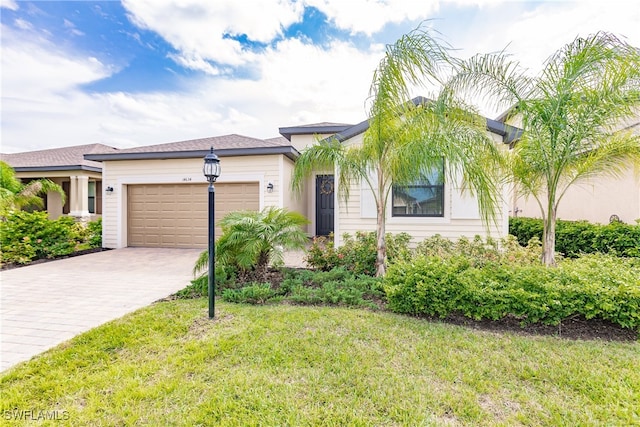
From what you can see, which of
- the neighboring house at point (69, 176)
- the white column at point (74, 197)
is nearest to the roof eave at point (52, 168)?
the neighboring house at point (69, 176)

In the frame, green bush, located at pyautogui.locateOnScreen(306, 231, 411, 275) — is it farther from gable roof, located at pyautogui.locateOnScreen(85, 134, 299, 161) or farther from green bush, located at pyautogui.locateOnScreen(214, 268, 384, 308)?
gable roof, located at pyautogui.locateOnScreen(85, 134, 299, 161)

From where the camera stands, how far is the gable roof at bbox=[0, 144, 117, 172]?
1241 centimetres

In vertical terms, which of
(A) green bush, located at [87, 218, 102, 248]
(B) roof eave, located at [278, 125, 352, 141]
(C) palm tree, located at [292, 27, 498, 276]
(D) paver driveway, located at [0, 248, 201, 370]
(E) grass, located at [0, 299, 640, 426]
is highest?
(B) roof eave, located at [278, 125, 352, 141]

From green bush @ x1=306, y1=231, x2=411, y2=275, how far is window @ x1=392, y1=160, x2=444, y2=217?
828 mm

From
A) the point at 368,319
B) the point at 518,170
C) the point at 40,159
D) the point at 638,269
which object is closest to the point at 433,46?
the point at 518,170

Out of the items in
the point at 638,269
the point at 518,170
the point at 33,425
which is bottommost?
the point at 33,425

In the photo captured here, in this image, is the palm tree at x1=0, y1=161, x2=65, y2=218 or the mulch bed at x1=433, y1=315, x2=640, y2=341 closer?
the mulch bed at x1=433, y1=315, x2=640, y2=341

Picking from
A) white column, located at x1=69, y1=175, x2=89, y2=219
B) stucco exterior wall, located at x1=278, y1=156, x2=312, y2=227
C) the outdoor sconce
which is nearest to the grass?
the outdoor sconce

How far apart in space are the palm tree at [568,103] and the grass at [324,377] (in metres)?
2.71

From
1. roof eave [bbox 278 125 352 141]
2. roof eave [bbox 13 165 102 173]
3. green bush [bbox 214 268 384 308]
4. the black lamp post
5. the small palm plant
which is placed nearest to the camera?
the black lamp post

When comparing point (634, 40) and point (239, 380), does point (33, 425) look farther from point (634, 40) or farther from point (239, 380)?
point (634, 40)

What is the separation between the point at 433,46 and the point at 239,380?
5066 millimetres

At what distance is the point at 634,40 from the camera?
13.3 ft

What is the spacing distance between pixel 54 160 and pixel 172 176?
8.34 metres
